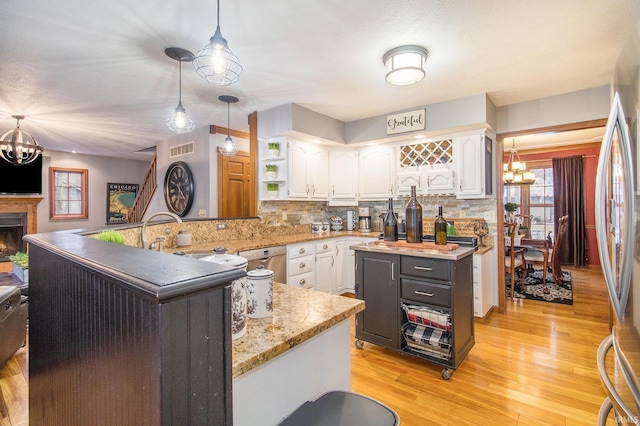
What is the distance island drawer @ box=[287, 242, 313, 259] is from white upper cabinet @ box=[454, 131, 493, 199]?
1.89 meters

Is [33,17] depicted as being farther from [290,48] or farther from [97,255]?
[97,255]

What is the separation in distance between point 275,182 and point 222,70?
91.6 inches

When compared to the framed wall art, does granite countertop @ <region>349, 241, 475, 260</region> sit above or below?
below

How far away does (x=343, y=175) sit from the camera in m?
4.57

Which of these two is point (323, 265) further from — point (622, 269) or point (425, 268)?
point (622, 269)

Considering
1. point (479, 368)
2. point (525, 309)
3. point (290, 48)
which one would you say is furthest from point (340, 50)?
point (525, 309)

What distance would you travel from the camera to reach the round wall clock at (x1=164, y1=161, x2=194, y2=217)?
16.5 ft

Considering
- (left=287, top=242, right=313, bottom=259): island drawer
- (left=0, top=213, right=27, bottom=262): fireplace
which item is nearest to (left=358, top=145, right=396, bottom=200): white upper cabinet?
(left=287, top=242, right=313, bottom=259): island drawer

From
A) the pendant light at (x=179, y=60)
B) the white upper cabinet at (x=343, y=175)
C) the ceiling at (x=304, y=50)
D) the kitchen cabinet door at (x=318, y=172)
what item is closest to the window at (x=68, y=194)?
the ceiling at (x=304, y=50)

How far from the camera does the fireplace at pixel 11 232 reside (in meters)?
5.76

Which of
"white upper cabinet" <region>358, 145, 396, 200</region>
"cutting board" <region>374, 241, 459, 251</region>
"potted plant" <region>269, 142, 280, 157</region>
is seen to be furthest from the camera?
"white upper cabinet" <region>358, 145, 396, 200</region>

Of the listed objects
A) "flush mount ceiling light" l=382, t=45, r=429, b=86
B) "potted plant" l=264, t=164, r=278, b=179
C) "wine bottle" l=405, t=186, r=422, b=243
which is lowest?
"wine bottle" l=405, t=186, r=422, b=243

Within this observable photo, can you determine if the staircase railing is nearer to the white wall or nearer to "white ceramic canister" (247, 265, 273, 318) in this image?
the white wall

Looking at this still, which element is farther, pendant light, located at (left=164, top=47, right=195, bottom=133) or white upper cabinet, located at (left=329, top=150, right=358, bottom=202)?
white upper cabinet, located at (left=329, top=150, right=358, bottom=202)
